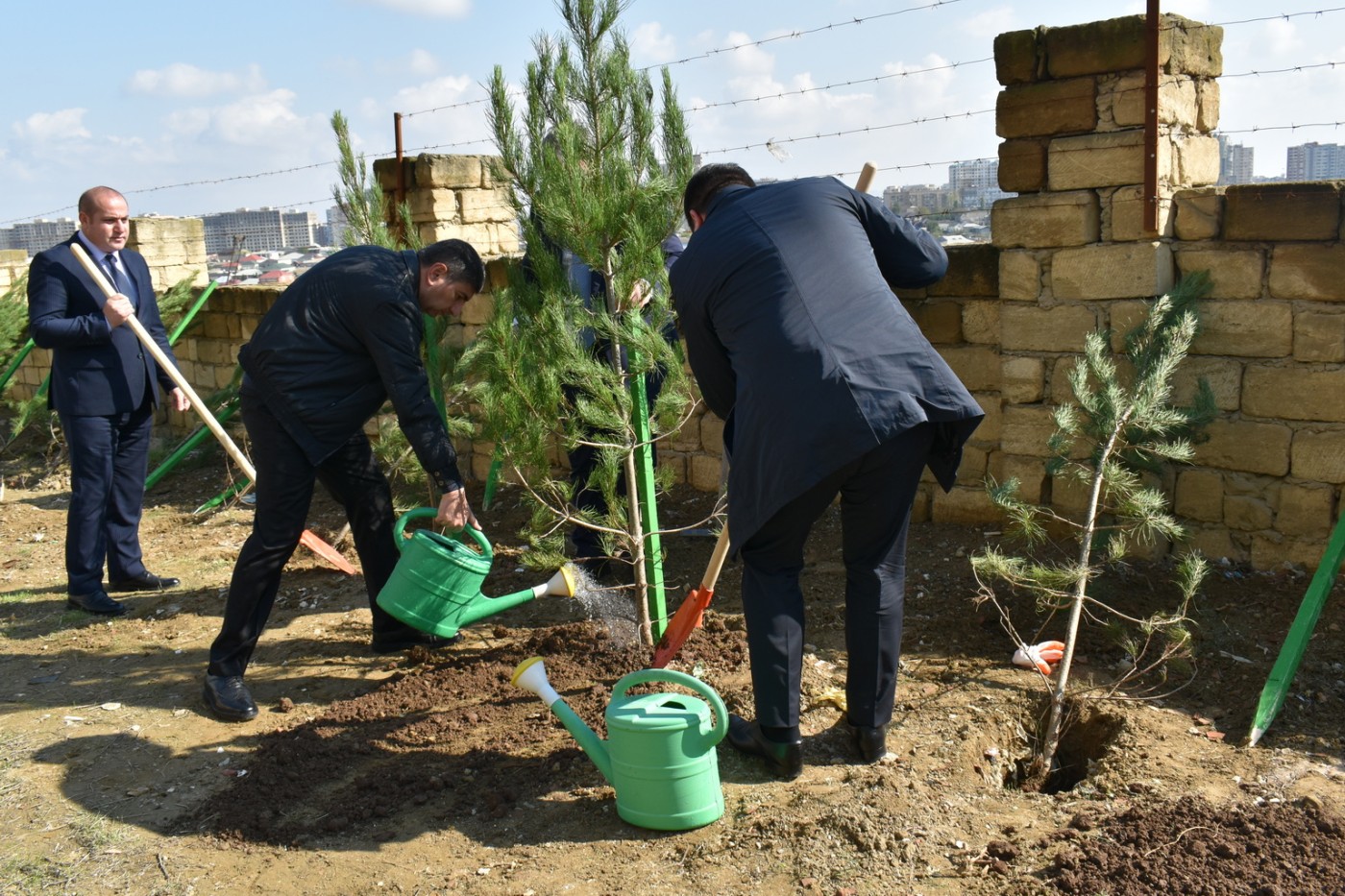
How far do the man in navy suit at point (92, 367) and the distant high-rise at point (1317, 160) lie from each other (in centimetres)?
565

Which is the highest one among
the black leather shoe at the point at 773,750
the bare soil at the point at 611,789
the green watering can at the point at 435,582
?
the green watering can at the point at 435,582

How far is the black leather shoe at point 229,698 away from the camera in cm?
426

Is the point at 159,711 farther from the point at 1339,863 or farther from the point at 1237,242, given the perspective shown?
the point at 1237,242

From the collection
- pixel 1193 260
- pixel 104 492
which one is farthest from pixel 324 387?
pixel 1193 260

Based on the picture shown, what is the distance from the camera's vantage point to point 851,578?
3436 millimetres

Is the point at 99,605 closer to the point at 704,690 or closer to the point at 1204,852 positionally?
the point at 704,690

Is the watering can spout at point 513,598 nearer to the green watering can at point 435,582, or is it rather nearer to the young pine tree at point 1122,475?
the green watering can at point 435,582

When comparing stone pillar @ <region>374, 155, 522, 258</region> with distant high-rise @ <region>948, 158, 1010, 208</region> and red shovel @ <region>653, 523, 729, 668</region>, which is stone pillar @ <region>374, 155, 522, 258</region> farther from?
red shovel @ <region>653, 523, 729, 668</region>

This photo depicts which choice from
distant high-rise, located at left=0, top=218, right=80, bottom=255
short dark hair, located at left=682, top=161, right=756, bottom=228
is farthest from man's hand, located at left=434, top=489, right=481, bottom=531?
distant high-rise, located at left=0, top=218, right=80, bottom=255

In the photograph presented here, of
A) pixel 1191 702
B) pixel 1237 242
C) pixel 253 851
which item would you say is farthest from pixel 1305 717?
pixel 253 851

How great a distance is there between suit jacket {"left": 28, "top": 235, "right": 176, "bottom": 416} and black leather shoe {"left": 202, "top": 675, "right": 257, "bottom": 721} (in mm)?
1988

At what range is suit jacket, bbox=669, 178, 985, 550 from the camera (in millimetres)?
3139

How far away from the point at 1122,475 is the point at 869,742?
1.26m

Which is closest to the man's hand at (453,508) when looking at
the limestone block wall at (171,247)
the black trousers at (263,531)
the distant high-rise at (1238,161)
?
the black trousers at (263,531)
